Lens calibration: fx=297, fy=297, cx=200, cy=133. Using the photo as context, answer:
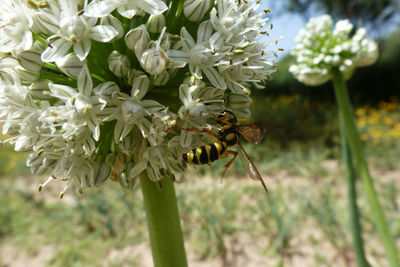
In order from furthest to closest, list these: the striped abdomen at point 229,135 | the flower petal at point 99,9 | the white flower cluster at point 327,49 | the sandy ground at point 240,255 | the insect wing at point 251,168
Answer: the sandy ground at point 240,255 < the white flower cluster at point 327,49 < the striped abdomen at point 229,135 < the insect wing at point 251,168 < the flower petal at point 99,9

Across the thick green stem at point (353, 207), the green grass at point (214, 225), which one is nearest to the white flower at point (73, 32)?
the thick green stem at point (353, 207)

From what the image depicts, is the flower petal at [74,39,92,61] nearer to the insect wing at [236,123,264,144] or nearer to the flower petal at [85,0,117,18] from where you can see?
the flower petal at [85,0,117,18]

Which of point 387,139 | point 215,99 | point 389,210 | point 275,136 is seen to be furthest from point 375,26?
point 215,99

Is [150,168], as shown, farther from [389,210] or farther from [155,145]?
[389,210]

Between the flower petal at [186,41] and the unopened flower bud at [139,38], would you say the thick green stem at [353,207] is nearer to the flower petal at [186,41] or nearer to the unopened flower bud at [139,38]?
the flower petal at [186,41]

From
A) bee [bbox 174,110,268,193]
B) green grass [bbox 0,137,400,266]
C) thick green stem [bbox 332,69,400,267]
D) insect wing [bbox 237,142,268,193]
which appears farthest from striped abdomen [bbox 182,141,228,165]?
green grass [bbox 0,137,400,266]

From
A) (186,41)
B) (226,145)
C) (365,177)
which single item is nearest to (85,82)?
(186,41)
